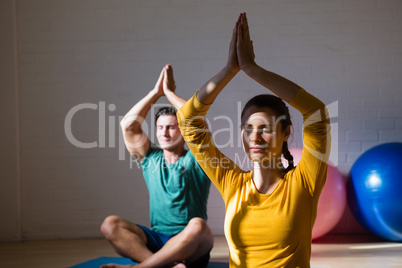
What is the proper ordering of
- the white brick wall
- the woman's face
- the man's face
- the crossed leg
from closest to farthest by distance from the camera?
the woman's face → the crossed leg → the man's face → the white brick wall

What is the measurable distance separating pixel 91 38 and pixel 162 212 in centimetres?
217

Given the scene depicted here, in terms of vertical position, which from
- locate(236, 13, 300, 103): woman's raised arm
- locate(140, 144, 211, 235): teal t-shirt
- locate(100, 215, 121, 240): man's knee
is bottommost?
locate(100, 215, 121, 240): man's knee

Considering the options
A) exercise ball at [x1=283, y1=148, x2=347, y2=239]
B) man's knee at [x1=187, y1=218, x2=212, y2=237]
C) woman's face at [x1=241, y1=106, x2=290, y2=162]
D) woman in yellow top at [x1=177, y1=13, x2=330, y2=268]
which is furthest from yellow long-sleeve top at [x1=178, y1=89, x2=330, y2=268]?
exercise ball at [x1=283, y1=148, x2=347, y2=239]

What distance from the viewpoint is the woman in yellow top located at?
1.30 m

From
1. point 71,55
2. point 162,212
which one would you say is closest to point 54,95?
point 71,55

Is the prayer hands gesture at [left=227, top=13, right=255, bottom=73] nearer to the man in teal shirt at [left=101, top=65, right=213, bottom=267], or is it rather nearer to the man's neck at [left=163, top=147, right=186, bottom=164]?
the man in teal shirt at [left=101, top=65, right=213, bottom=267]

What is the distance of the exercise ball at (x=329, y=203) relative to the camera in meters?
3.50

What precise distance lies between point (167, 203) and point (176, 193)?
0.08m

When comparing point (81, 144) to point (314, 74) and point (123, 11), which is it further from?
point (314, 74)

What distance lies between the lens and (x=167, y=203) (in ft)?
8.92

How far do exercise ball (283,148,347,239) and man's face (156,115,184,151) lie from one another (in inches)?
43.8

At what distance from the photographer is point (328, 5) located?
13.4ft

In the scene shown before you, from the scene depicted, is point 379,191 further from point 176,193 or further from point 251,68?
point 251,68

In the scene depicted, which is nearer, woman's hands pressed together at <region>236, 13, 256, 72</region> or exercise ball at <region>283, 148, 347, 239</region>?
woman's hands pressed together at <region>236, 13, 256, 72</region>
